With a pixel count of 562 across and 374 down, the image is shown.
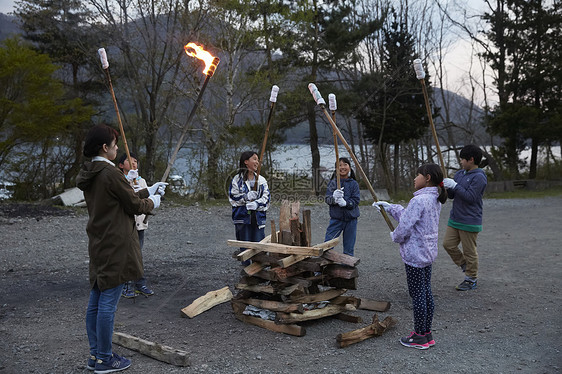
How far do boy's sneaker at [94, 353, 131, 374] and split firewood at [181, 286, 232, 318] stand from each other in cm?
134

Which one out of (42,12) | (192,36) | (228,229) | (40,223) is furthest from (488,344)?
(42,12)

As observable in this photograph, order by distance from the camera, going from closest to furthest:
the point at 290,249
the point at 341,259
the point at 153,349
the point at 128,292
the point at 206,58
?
the point at 153,349
the point at 290,249
the point at 341,259
the point at 206,58
the point at 128,292

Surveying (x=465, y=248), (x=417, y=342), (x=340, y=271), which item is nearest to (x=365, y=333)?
(x=417, y=342)

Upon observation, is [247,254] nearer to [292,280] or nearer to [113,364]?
[292,280]

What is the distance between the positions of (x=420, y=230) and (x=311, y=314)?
4.47ft

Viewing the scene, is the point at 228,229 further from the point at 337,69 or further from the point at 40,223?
the point at 337,69

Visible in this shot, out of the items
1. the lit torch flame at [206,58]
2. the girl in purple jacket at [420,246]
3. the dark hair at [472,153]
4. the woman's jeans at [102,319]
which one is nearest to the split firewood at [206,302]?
the woman's jeans at [102,319]

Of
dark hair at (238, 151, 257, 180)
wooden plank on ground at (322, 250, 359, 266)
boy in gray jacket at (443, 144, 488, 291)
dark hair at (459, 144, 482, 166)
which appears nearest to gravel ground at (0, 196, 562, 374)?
boy in gray jacket at (443, 144, 488, 291)

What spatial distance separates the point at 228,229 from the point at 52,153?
9.77 m

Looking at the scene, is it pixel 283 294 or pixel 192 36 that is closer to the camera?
pixel 283 294

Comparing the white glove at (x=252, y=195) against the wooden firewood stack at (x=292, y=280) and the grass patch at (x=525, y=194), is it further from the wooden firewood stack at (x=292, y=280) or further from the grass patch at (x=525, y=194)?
the grass patch at (x=525, y=194)

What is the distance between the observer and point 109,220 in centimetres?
392

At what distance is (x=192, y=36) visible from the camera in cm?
1673

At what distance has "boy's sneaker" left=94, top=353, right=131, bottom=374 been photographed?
402 cm
